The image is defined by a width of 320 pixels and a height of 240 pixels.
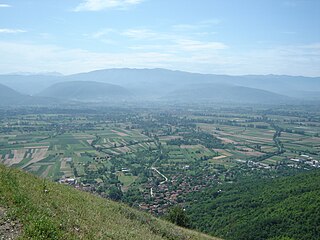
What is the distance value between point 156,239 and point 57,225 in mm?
3594

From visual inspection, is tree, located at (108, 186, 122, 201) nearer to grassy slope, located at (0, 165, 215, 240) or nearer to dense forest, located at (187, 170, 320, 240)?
dense forest, located at (187, 170, 320, 240)

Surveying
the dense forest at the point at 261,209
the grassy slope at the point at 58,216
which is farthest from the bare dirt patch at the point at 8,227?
the dense forest at the point at 261,209

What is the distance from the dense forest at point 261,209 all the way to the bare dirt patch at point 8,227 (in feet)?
52.2

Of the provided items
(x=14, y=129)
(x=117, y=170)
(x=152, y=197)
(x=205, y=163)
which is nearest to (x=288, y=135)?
(x=205, y=163)

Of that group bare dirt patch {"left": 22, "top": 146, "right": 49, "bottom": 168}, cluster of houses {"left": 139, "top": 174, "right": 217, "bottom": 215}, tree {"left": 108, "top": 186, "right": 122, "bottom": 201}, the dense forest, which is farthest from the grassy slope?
bare dirt patch {"left": 22, "top": 146, "right": 49, "bottom": 168}

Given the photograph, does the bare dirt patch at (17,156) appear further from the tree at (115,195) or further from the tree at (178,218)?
the tree at (178,218)

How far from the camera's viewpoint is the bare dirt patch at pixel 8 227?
5605 mm

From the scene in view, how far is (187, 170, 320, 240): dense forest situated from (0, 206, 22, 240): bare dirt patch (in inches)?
626

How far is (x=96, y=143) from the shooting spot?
228 ft

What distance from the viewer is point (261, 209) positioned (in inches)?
1104

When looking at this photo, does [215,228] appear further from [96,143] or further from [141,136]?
[141,136]

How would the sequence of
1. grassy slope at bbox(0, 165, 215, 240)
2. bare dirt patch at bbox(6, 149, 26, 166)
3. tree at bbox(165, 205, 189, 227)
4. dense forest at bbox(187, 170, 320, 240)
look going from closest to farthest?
grassy slope at bbox(0, 165, 215, 240)
tree at bbox(165, 205, 189, 227)
dense forest at bbox(187, 170, 320, 240)
bare dirt patch at bbox(6, 149, 26, 166)

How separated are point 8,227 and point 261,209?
26298mm

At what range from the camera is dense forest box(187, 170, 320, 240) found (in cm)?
2261
